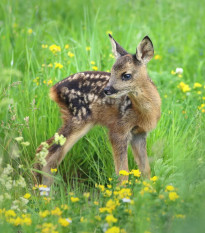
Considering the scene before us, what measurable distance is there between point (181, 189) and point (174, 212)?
1.12 ft

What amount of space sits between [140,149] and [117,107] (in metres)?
0.53

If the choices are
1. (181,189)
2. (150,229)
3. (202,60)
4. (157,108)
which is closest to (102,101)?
(157,108)

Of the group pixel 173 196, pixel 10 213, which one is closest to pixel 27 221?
pixel 10 213

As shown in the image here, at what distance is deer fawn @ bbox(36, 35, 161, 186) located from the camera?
5109mm

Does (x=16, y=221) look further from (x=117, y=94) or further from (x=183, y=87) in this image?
(x=183, y=87)

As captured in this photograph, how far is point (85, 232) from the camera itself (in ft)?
11.3

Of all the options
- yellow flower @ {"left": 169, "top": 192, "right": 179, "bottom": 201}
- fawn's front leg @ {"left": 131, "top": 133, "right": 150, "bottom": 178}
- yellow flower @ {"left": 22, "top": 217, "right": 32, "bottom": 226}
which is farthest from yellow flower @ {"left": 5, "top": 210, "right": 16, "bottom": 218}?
fawn's front leg @ {"left": 131, "top": 133, "right": 150, "bottom": 178}

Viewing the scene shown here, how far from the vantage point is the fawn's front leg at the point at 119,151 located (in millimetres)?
5094

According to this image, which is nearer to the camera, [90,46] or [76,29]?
[90,46]

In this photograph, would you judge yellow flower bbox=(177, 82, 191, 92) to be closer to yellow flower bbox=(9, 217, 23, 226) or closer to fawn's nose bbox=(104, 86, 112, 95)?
fawn's nose bbox=(104, 86, 112, 95)

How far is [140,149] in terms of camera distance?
5.38m

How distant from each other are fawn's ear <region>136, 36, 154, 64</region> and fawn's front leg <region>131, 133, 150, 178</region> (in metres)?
0.83

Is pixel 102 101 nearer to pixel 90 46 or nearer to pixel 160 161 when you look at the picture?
pixel 160 161

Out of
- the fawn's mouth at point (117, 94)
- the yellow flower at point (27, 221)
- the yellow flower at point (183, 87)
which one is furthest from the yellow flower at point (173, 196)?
the yellow flower at point (183, 87)
